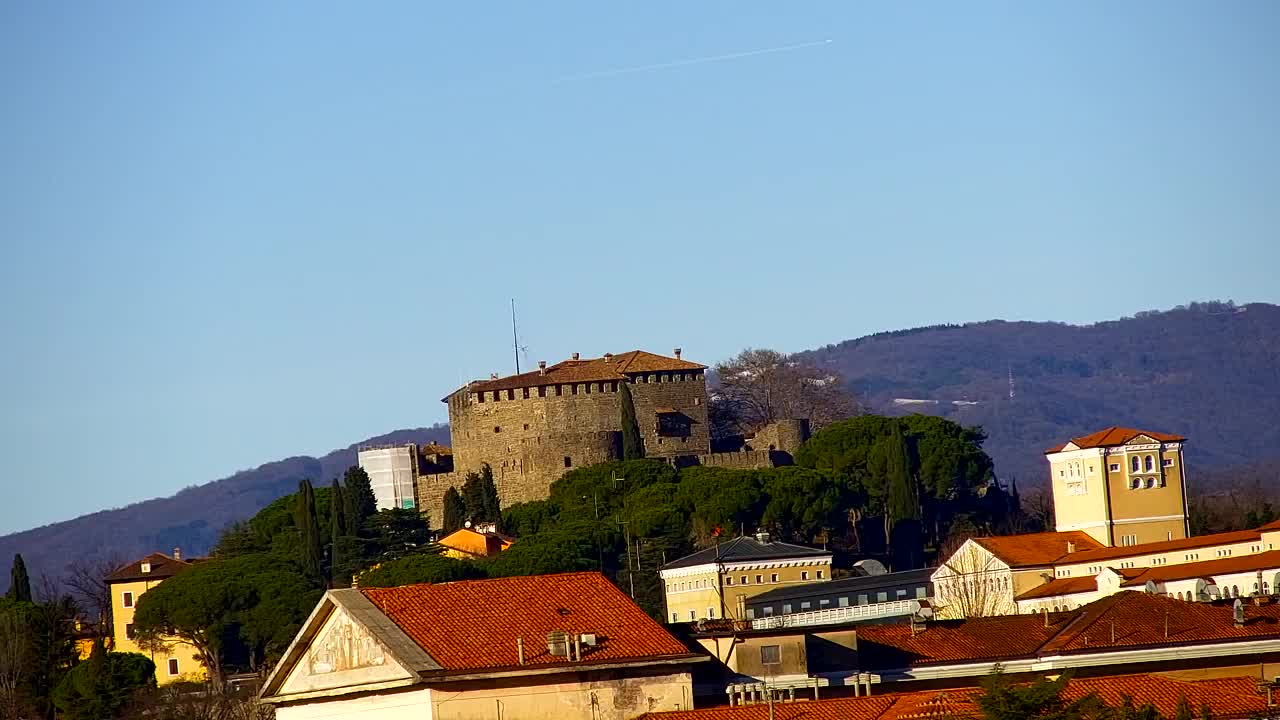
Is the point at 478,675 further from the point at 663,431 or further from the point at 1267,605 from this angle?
the point at 663,431

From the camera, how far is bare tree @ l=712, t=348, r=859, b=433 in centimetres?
10731

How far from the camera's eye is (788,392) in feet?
364

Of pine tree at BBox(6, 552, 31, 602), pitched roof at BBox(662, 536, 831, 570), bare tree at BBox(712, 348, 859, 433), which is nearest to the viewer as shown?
pitched roof at BBox(662, 536, 831, 570)

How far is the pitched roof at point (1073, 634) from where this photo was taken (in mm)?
37656

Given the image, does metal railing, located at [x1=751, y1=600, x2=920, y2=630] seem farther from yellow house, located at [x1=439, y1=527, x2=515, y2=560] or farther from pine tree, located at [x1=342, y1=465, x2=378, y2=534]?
pine tree, located at [x1=342, y1=465, x2=378, y2=534]

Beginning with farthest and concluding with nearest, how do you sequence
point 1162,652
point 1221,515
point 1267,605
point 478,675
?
point 1221,515 → point 1267,605 → point 1162,652 → point 478,675

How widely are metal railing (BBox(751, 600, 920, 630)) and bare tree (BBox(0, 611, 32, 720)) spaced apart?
17763mm

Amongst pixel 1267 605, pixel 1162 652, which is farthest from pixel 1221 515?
pixel 1162 652

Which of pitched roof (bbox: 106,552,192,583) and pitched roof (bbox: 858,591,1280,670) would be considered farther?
pitched roof (bbox: 106,552,192,583)

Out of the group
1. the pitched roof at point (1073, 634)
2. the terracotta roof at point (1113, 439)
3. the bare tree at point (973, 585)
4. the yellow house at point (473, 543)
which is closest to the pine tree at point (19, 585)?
the yellow house at point (473, 543)

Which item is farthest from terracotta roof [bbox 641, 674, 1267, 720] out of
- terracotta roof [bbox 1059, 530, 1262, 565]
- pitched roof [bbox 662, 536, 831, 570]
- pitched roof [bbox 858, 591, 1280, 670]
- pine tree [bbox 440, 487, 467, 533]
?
pine tree [bbox 440, 487, 467, 533]

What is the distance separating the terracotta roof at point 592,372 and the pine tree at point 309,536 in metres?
10.4

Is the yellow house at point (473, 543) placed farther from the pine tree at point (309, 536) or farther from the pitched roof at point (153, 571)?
Answer: the pitched roof at point (153, 571)

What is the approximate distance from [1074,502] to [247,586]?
2521 cm
